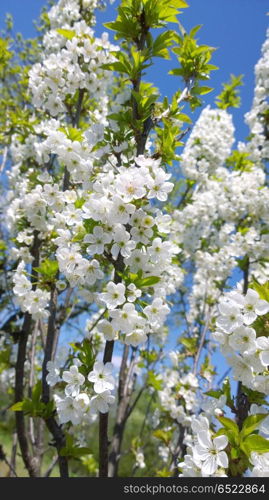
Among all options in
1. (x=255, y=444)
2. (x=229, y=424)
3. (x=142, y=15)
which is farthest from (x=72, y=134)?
(x=255, y=444)

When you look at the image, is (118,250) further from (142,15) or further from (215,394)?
(142,15)

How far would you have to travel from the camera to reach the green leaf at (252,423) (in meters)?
1.58

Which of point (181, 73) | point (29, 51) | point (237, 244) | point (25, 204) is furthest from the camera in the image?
point (29, 51)

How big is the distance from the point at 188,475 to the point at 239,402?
390 mm

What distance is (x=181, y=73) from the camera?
2.47 m

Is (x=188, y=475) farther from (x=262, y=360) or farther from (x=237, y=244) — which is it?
(x=237, y=244)

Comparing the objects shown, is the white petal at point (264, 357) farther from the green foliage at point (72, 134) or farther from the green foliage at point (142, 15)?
the green foliage at point (142, 15)

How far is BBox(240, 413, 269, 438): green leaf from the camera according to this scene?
158cm

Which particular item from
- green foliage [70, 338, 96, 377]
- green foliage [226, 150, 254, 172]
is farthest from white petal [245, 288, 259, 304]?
green foliage [226, 150, 254, 172]

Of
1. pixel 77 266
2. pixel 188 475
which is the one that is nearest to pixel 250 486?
pixel 188 475

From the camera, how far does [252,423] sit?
161 cm

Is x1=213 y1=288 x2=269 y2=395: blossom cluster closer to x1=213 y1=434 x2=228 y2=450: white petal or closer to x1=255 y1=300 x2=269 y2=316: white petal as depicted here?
x1=255 y1=300 x2=269 y2=316: white petal

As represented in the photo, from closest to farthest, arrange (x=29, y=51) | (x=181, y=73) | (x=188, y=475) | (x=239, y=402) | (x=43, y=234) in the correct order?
(x=188, y=475) → (x=239, y=402) → (x=181, y=73) → (x=43, y=234) → (x=29, y=51)

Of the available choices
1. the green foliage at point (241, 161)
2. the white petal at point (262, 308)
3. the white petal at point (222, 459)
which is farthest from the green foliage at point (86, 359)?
the green foliage at point (241, 161)
